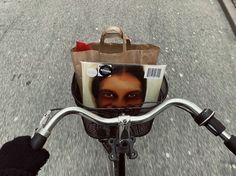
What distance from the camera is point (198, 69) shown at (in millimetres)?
3439

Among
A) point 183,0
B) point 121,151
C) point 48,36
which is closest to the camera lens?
point 121,151

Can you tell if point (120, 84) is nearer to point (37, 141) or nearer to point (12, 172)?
point (37, 141)

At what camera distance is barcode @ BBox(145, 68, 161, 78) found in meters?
1.34

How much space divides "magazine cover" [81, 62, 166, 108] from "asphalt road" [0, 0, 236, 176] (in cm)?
111

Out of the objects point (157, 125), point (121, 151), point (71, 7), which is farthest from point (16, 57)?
point (121, 151)

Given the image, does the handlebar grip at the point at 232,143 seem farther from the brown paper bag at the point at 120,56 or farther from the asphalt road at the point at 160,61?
the asphalt road at the point at 160,61

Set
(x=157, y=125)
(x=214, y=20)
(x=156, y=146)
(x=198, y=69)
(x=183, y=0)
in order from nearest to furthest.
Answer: (x=156, y=146) → (x=157, y=125) → (x=198, y=69) → (x=214, y=20) → (x=183, y=0)

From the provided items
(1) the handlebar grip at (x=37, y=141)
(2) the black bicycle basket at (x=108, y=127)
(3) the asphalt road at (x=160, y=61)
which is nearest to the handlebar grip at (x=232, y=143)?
(2) the black bicycle basket at (x=108, y=127)

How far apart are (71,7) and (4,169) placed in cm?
354

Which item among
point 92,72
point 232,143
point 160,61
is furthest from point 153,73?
point 160,61

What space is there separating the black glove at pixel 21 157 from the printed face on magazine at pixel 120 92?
14.3 inches

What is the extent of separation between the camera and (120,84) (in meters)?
1.37

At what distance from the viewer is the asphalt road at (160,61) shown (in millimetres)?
2520

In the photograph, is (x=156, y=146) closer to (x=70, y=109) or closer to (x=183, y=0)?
(x=70, y=109)
